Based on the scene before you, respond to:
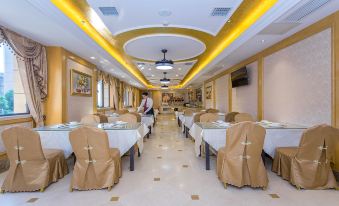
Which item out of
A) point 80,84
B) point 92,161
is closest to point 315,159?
point 92,161

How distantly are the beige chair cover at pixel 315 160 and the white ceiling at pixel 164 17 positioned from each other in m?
2.18

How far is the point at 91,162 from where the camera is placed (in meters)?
2.84

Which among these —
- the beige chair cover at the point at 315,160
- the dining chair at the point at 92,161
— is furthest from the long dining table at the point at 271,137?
the dining chair at the point at 92,161

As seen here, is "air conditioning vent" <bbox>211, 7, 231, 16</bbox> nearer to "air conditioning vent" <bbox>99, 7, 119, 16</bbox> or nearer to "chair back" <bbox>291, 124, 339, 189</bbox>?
"air conditioning vent" <bbox>99, 7, 119, 16</bbox>

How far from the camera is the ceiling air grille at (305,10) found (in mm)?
2773

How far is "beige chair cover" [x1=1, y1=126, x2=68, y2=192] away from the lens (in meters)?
2.75

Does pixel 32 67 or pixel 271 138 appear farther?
pixel 32 67

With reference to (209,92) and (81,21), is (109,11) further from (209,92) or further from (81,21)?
A: (209,92)

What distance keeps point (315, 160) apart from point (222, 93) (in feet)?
21.3

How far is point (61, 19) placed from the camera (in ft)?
10.9

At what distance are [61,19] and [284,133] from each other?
417 centimetres

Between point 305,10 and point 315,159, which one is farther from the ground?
point 305,10

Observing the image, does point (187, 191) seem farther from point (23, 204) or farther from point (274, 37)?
point (274, 37)

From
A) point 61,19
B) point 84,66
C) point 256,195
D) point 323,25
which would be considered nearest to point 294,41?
point 323,25
